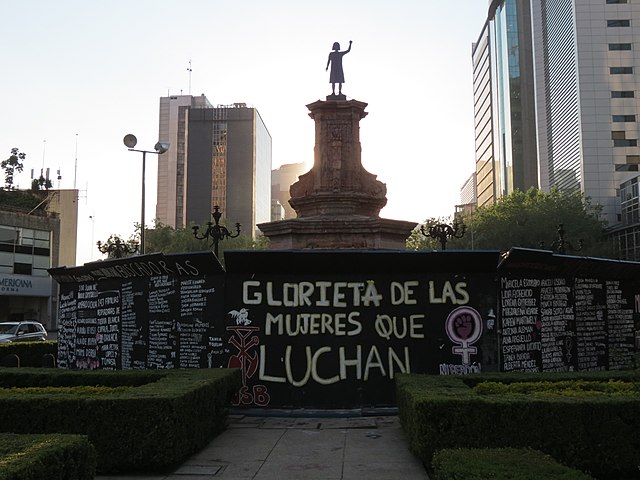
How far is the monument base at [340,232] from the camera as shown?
747 inches

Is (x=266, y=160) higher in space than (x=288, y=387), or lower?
higher

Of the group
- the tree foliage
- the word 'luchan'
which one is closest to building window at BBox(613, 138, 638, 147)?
the tree foliage

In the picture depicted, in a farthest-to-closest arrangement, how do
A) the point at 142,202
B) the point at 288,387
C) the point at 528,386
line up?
the point at 142,202
the point at 288,387
the point at 528,386

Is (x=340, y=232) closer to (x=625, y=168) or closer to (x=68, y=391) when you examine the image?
(x=68, y=391)

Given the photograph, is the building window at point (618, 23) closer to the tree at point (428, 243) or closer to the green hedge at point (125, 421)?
the tree at point (428, 243)

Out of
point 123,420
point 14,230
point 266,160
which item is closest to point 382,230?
point 123,420

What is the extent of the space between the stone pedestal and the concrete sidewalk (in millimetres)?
9089

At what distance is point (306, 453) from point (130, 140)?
19.4 m

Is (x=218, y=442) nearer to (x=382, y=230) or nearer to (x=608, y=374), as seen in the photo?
(x=608, y=374)

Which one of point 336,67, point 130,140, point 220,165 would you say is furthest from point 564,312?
point 220,165

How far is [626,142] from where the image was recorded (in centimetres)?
6925

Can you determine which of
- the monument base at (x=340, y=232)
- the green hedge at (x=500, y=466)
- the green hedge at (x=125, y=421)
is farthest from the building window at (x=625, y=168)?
the green hedge at (x=500, y=466)

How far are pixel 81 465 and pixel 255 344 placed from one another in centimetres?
628

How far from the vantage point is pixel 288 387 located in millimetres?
11297
